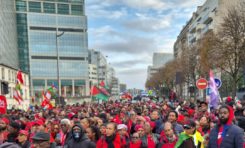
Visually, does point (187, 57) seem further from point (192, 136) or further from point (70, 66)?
point (70, 66)

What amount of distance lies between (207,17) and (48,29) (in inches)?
1751

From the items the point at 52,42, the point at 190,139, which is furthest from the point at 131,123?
the point at 52,42

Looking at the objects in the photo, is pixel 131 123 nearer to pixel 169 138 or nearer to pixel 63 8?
pixel 169 138

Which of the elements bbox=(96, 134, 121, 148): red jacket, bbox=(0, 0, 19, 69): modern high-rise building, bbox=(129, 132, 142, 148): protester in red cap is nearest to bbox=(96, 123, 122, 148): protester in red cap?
bbox=(96, 134, 121, 148): red jacket

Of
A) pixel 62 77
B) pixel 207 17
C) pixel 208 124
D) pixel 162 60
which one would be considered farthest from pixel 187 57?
pixel 162 60

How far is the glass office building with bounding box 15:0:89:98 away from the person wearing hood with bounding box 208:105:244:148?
79.1 metres

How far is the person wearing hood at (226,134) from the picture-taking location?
4.47 metres

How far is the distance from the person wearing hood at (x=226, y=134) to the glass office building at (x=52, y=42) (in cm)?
7905

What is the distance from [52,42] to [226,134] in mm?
83830

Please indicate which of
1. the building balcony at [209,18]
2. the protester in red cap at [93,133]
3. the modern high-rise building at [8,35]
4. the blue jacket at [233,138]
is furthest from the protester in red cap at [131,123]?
the modern high-rise building at [8,35]

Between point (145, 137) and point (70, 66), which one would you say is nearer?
point (145, 137)

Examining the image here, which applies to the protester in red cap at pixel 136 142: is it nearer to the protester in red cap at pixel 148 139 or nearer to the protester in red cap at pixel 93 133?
the protester in red cap at pixel 148 139

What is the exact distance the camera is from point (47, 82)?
279ft

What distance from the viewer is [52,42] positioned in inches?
3354
